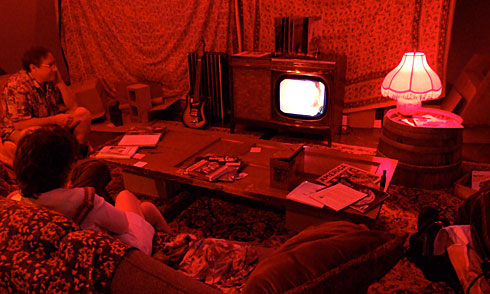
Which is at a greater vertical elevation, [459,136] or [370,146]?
[459,136]

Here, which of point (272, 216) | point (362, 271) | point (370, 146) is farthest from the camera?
point (370, 146)

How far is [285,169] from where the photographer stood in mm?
1931

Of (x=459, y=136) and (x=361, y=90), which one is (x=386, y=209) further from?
(x=361, y=90)

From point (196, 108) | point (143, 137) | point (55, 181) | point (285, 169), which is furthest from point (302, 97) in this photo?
point (55, 181)

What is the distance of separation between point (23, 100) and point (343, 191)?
7.53 feet

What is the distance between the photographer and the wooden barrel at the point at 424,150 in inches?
97.3

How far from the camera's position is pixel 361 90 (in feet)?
12.0

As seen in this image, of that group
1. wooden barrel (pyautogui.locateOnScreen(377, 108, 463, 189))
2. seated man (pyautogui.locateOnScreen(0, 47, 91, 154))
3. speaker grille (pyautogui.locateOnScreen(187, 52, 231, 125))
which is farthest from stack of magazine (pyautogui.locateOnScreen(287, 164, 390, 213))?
speaker grille (pyautogui.locateOnScreen(187, 52, 231, 125))

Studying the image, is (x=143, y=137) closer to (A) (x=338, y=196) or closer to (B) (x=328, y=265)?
(A) (x=338, y=196)

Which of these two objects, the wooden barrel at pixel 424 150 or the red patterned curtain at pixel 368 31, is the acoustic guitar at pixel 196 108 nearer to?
the red patterned curtain at pixel 368 31

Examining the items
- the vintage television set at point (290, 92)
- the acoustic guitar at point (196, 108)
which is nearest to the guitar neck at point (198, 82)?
the acoustic guitar at point (196, 108)

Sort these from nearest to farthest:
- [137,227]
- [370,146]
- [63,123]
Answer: [137,227]
[63,123]
[370,146]

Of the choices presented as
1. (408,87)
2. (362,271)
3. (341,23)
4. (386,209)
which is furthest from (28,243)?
(341,23)

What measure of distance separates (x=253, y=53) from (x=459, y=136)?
191 cm
